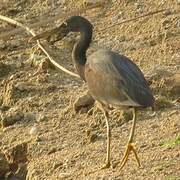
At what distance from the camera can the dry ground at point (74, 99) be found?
8.08m

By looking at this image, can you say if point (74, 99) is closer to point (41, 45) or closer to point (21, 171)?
point (21, 171)

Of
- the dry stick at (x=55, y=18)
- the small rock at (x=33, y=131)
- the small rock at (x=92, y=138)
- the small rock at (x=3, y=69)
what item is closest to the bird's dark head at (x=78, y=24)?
the small rock at (x=92, y=138)

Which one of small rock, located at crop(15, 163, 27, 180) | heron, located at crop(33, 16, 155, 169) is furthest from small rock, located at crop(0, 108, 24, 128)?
heron, located at crop(33, 16, 155, 169)

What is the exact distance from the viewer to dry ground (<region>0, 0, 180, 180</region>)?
8.08 m

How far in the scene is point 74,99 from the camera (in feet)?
31.5

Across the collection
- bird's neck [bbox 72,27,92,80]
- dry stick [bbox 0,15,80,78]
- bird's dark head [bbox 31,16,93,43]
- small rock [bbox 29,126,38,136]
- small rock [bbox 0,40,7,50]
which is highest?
bird's dark head [bbox 31,16,93,43]

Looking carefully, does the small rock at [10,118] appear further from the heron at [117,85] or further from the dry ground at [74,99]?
the heron at [117,85]

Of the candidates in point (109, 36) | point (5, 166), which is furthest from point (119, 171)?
point (109, 36)

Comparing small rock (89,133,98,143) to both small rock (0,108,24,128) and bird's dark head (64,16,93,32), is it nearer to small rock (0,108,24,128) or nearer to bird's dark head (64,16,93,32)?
bird's dark head (64,16,93,32)

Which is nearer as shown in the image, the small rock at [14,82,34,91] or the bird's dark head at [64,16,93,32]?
the bird's dark head at [64,16,93,32]

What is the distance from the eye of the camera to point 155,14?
11.4 m

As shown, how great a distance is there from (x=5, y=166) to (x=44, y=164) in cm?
73

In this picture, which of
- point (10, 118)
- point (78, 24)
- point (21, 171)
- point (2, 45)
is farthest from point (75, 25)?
point (2, 45)

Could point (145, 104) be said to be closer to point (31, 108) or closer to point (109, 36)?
point (31, 108)
